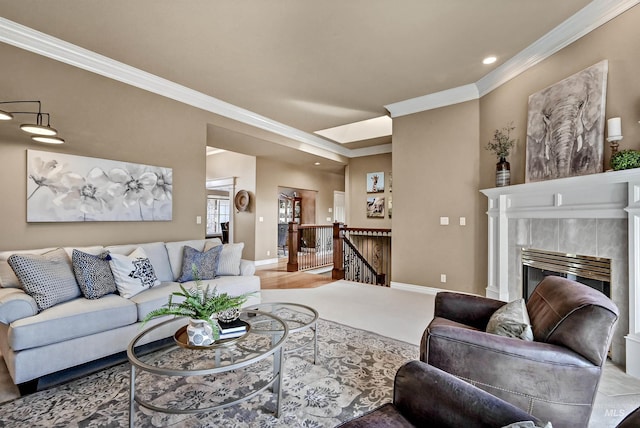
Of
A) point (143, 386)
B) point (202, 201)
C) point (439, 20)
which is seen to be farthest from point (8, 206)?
point (439, 20)

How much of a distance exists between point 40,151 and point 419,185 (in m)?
4.83

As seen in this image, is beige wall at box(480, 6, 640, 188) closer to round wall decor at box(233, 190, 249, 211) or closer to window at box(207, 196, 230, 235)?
round wall decor at box(233, 190, 249, 211)

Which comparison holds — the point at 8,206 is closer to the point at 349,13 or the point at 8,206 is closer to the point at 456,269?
the point at 349,13

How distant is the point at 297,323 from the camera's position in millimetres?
2672

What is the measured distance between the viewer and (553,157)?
9.66ft

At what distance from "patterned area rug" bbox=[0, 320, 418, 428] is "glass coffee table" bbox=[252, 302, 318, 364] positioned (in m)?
0.16

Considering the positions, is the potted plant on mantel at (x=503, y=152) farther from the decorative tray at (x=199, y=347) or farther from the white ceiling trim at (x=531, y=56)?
the decorative tray at (x=199, y=347)

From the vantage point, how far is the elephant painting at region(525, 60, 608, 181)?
100 inches

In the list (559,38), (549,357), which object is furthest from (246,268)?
(559,38)

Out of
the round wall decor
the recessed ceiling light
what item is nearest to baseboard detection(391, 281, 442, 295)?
the recessed ceiling light

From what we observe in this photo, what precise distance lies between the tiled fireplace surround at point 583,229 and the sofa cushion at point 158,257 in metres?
4.04

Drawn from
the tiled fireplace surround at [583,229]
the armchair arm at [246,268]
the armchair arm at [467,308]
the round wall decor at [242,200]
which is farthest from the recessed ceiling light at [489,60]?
the round wall decor at [242,200]

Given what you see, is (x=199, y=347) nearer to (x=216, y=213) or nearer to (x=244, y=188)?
(x=244, y=188)

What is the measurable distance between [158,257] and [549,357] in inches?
141
